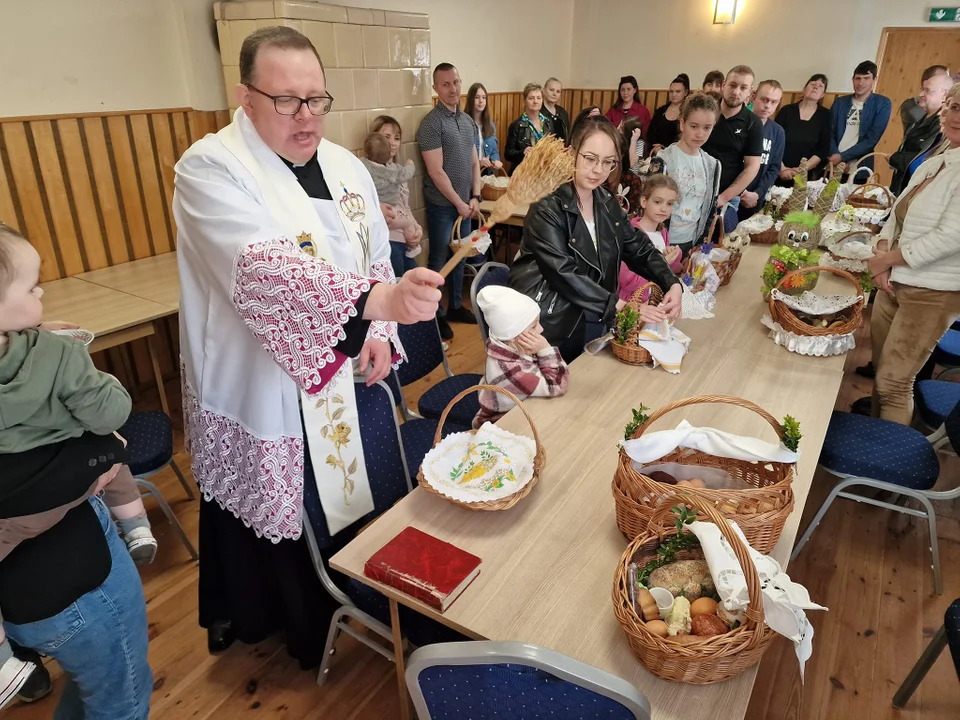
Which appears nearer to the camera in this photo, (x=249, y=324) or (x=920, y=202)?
(x=249, y=324)

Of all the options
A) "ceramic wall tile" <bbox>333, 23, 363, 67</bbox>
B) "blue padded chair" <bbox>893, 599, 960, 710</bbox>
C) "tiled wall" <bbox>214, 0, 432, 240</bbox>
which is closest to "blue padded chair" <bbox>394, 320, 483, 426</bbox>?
A: "blue padded chair" <bbox>893, 599, 960, 710</bbox>

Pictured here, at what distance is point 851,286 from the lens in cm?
291

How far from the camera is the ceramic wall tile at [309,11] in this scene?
3277 millimetres

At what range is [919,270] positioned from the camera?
254cm

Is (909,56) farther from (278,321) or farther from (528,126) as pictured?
(278,321)

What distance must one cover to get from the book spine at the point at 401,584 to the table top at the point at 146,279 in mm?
2080

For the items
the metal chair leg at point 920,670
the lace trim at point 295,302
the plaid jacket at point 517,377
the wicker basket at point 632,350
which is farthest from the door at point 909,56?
the lace trim at point 295,302

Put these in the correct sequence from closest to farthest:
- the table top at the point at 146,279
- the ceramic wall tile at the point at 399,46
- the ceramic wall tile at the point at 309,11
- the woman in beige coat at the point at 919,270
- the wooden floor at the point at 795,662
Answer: the wooden floor at the point at 795,662 → the woman in beige coat at the point at 919,270 → the table top at the point at 146,279 → the ceramic wall tile at the point at 309,11 → the ceramic wall tile at the point at 399,46

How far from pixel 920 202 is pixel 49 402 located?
2934 mm

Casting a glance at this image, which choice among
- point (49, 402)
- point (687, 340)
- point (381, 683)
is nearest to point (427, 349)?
point (687, 340)

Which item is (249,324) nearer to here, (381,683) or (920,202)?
(381,683)

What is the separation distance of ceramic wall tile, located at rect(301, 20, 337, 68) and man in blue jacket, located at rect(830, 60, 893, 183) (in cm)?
446

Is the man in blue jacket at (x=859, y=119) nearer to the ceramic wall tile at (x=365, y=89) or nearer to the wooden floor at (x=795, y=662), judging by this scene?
the ceramic wall tile at (x=365, y=89)

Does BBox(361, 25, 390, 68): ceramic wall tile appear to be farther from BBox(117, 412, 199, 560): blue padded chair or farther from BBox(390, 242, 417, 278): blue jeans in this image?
BBox(117, 412, 199, 560): blue padded chair
